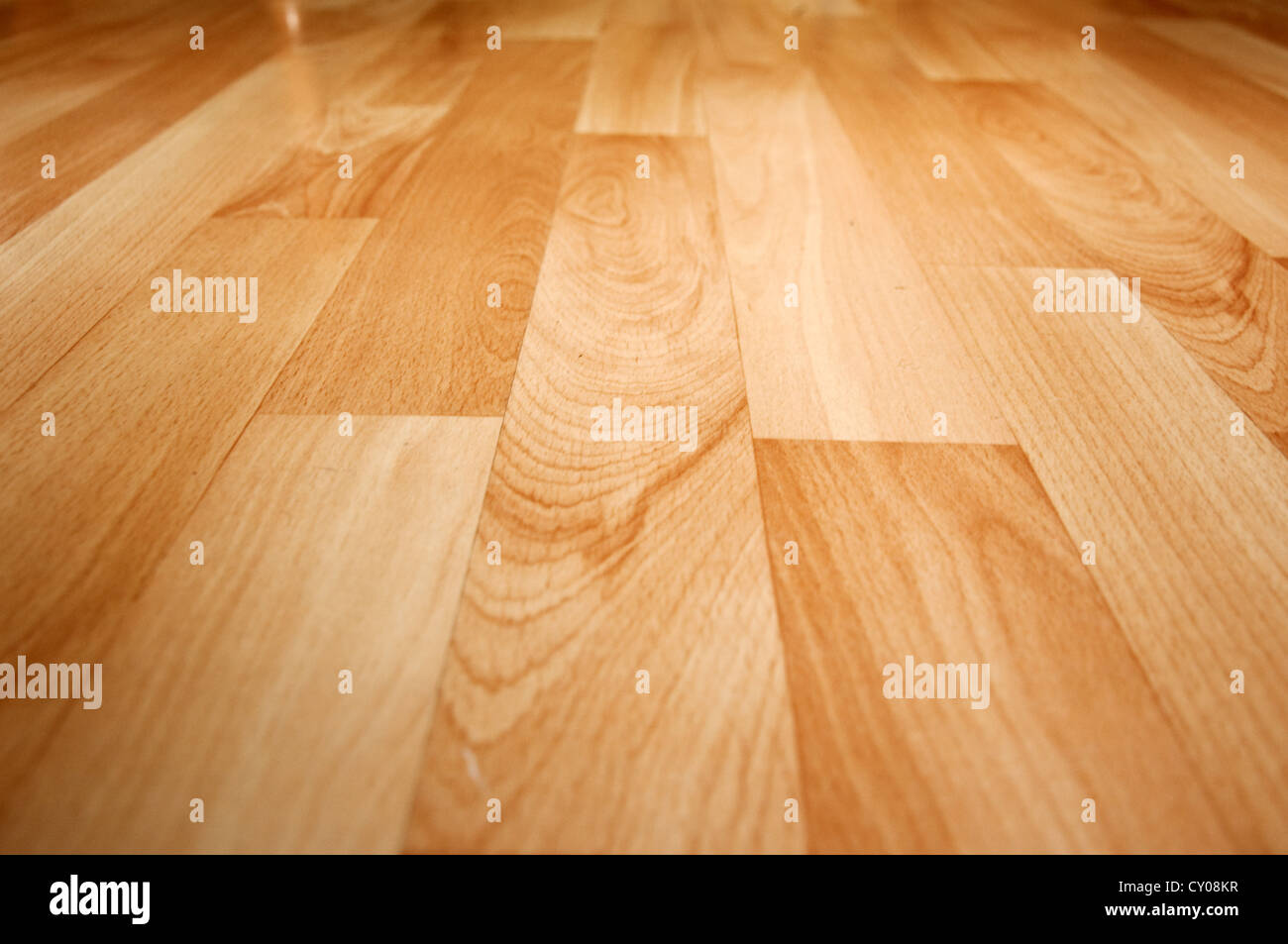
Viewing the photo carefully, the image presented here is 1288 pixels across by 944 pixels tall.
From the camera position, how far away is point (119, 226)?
3.09ft

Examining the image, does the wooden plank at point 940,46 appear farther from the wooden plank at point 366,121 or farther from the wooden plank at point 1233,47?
the wooden plank at point 366,121

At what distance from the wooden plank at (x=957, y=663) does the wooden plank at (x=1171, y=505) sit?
17mm

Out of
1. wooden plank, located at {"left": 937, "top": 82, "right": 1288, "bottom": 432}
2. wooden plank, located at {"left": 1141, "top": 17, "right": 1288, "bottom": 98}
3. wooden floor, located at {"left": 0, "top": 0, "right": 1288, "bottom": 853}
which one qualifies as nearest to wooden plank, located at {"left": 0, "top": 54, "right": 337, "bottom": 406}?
wooden floor, located at {"left": 0, "top": 0, "right": 1288, "bottom": 853}

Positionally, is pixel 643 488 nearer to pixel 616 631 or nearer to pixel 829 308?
pixel 616 631

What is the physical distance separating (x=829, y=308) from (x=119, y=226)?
2.30ft

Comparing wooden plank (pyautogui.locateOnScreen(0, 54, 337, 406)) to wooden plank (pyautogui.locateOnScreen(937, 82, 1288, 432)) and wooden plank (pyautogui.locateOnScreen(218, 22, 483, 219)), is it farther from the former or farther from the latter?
wooden plank (pyautogui.locateOnScreen(937, 82, 1288, 432))

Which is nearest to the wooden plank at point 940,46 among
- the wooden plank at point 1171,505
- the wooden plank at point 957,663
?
the wooden plank at point 1171,505

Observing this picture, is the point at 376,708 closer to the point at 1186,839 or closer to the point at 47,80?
the point at 1186,839

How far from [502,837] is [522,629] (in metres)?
0.12

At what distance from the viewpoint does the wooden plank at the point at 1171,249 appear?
72cm

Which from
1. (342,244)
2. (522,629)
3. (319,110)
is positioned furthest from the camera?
(319,110)

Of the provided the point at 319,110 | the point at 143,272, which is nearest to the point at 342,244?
the point at 143,272
